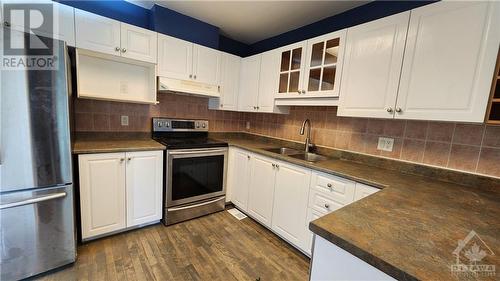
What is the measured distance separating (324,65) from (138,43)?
1.87 metres

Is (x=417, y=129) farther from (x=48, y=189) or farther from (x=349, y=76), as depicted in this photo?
(x=48, y=189)

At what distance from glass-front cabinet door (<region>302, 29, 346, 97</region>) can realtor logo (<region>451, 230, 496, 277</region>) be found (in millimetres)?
1352

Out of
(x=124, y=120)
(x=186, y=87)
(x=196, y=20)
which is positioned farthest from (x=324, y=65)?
(x=124, y=120)

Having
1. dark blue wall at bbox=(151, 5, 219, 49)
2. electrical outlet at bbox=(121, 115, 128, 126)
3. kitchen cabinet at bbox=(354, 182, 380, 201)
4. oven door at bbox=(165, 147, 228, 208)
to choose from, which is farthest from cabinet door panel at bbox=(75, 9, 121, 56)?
kitchen cabinet at bbox=(354, 182, 380, 201)

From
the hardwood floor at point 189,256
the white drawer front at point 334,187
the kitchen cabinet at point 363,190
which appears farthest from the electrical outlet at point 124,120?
the kitchen cabinet at point 363,190

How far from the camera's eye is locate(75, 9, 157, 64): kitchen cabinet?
1803mm

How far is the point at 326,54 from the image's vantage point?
6.25 ft

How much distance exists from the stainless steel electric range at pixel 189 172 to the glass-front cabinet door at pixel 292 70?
3.31 ft

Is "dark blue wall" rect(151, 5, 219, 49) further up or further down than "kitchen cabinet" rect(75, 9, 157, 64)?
further up

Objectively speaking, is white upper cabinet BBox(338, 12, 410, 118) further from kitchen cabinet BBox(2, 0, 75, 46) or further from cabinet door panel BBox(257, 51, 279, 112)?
kitchen cabinet BBox(2, 0, 75, 46)

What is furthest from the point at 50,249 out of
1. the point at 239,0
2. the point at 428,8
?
the point at 428,8

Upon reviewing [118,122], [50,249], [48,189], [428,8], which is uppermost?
[428,8]

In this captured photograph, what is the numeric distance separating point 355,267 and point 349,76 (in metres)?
1.51

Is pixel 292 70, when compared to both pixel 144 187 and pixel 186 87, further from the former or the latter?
pixel 144 187
